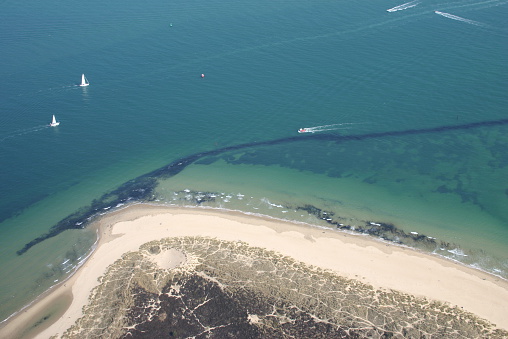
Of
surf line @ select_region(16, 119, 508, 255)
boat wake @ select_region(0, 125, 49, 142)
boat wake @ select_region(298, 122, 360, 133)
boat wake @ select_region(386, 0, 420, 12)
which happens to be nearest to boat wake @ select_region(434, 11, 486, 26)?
boat wake @ select_region(386, 0, 420, 12)

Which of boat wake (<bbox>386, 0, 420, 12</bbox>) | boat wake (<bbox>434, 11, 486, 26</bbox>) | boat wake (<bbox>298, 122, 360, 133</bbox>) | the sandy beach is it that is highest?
boat wake (<bbox>386, 0, 420, 12</bbox>)

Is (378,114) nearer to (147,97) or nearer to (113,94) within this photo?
(147,97)

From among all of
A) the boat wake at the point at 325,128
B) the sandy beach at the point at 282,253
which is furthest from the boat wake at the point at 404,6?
the sandy beach at the point at 282,253

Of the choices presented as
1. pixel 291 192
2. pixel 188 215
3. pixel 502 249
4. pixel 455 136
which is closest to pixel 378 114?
pixel 455 136

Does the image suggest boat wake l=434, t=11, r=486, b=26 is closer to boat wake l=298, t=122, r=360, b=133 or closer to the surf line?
the surf line

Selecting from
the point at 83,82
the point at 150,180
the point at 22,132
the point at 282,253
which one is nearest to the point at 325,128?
the point at 150,180

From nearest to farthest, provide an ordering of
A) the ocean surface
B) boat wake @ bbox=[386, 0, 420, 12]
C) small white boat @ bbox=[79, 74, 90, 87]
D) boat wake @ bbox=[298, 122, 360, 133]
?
the ocean surface, boat wake @ bbox=[298, 122, 360, 133], small white boat @ bbox=[79, 74, 90, 87], boat wake @ bbox=[386, 0, 420, 12]
